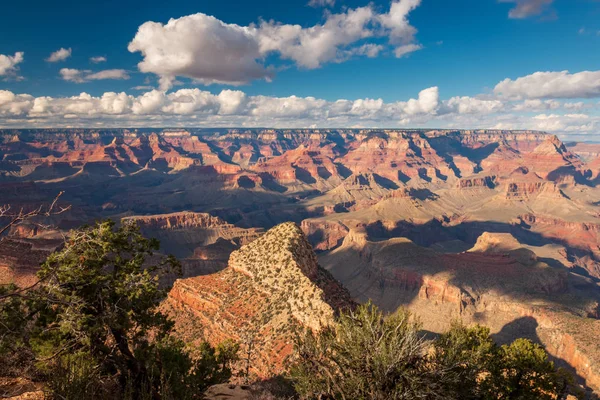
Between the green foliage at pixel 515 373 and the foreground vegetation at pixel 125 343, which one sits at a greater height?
the foreground vegetation at pixel 125 343

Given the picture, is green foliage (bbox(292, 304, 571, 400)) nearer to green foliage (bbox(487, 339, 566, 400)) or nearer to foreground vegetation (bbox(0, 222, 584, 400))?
foreground vegetation (bbox(0, 222, 584, 400))

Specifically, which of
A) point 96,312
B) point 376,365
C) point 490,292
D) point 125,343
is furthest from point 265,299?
point 490,292

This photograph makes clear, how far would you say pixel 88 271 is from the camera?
17.6 meters

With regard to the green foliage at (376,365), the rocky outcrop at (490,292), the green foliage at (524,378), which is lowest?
the rocky outcrop at (490,292)

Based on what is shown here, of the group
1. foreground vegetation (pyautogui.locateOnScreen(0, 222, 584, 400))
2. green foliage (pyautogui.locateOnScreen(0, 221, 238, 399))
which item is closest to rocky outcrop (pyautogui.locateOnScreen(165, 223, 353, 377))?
foreground vegetation (pyautogui.locateOnScreen(0, 222, 584, 400))

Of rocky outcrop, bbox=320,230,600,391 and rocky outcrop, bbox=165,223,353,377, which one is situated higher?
rocky outcrop, bbox=165,223,353,377

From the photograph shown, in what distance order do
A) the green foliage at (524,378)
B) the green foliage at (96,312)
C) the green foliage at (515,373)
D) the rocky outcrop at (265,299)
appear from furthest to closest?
the rocky outcrop at (265,299)
the green foliage at (524,378)
the green foliage at (515,373)
the green foliage at (96,312)

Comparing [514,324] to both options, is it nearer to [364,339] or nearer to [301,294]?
[301,294]

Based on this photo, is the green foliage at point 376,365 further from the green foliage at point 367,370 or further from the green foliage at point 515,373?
the green foliage at point 515,373

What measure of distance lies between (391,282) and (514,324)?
42881mm

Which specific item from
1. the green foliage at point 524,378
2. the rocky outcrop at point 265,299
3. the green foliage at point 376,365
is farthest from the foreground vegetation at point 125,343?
the rocky outcrop at point 265,299

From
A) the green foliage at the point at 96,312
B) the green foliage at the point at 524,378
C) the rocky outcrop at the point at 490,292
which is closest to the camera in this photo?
the green foliage at the point at 96,312

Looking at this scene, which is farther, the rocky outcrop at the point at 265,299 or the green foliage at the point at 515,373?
the rocky outcrop at the point at 265,299

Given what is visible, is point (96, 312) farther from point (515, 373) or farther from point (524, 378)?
point (515, 373)
